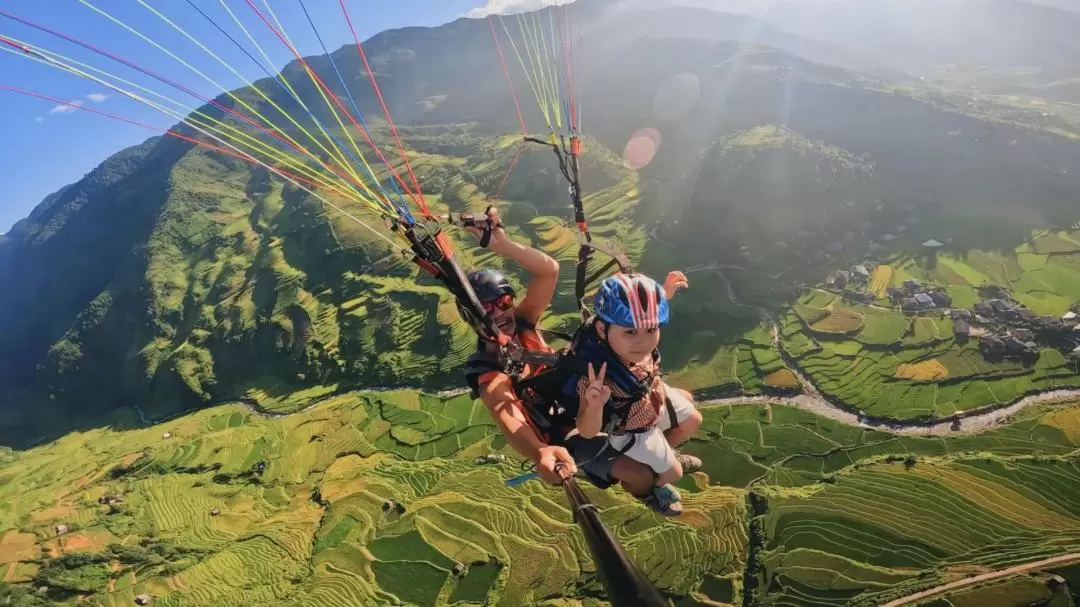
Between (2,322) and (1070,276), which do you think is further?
(2,322)

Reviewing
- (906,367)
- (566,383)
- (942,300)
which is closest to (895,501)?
(906,367)

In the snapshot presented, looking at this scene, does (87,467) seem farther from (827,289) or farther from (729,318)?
(827,289)

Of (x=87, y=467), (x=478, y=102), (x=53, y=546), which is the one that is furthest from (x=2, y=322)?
(x=478, y=102)

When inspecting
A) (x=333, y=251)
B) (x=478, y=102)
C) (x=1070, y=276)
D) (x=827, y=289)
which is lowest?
(x=1070, y=276)

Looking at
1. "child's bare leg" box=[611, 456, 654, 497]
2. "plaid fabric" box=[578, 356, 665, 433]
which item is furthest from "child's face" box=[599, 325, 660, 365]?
"child's bare leg" box=[611, 456, 654, 497]

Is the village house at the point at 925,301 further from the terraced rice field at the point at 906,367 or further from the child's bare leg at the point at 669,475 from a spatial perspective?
the child's bare leg at the point at 669,475

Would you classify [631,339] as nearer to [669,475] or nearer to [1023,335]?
[669,475]

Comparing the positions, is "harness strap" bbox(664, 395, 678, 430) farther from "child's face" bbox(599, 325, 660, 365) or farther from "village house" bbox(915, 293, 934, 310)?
"village house" bbox(915, 293, 934, 310)
